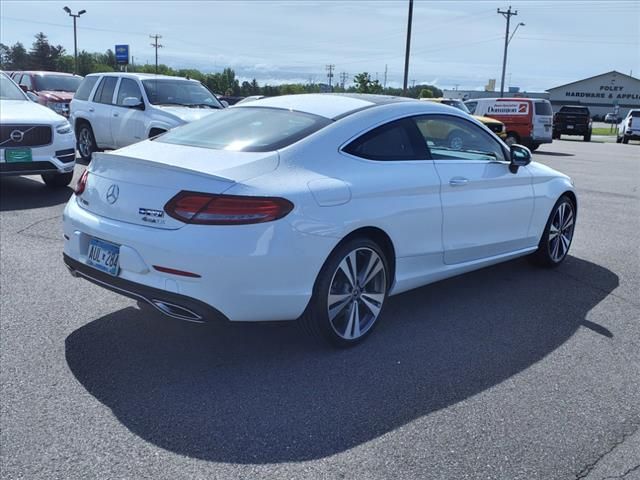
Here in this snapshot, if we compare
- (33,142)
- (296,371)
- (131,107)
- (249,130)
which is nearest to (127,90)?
(131,107)

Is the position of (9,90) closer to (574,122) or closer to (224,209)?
(224,209)

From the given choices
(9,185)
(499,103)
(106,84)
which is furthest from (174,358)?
(499,103)

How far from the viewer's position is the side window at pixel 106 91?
1239cm

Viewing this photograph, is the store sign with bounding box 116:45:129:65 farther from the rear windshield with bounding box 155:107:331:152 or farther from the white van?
the rear windshield with bounding box 155:107:331:152

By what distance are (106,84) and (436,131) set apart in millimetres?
9574

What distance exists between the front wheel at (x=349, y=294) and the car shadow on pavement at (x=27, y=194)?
18.9 feet

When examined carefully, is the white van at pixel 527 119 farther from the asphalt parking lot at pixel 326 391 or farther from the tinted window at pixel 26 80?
the asphalt parking lot at pixel 326 391

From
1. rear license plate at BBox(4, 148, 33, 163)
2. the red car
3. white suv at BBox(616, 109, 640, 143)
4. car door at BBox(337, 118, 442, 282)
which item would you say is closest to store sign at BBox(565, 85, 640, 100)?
white suv at BBox(616, 109, 640, 143)

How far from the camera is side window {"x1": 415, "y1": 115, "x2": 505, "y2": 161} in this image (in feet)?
15.6

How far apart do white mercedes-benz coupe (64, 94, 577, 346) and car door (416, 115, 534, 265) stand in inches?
0.6

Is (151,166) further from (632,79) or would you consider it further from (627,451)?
(632,79)

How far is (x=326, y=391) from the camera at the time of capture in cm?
353

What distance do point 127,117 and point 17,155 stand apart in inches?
140

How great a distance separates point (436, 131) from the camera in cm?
490
